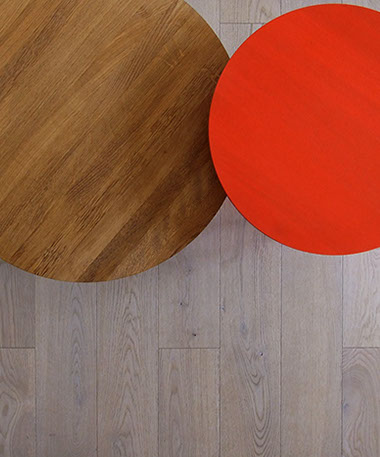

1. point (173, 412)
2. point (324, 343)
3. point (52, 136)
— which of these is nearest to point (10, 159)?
point (52, 136)

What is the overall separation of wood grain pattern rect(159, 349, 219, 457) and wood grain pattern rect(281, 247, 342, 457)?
207 mm

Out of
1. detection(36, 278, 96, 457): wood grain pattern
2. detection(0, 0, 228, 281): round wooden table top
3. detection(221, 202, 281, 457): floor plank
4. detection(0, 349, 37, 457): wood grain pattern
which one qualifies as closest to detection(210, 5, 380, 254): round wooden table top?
detection(0, 0, 228, 281): round wooden table top

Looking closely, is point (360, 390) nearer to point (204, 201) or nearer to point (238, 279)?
point (238, 279)

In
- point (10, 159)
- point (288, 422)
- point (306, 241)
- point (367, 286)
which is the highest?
point (10, 159)

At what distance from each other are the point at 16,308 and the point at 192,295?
1.66ft

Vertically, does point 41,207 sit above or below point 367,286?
above

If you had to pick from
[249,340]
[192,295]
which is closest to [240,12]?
[192,295]

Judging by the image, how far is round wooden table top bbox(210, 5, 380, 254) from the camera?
959 mm

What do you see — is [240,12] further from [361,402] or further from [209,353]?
→ [361,402]

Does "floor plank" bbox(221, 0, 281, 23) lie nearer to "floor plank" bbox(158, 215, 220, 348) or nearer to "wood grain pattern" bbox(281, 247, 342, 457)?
"floor plank" bbox(158, 215, 220, 348)

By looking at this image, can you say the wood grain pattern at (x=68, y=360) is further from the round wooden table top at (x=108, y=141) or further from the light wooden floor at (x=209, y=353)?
the round wooden table top at (x=108, y=141)

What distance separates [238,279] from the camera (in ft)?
4.64

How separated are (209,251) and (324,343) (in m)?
0.43

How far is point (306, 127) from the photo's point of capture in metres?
0.97
